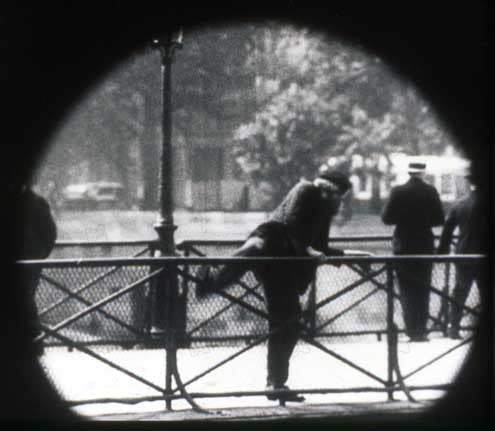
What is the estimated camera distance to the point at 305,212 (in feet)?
18.6

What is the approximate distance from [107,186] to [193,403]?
3632 cm

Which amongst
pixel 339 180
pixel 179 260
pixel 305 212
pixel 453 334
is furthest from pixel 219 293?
pixel 453 334

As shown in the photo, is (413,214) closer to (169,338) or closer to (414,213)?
(414,213)

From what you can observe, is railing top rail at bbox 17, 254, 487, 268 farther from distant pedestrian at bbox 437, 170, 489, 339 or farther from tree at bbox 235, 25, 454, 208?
tree at bbox 235, 25, 454, 208

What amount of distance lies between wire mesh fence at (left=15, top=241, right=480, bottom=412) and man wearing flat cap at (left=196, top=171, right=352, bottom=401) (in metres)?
0.13

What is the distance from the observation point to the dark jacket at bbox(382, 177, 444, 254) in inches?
300

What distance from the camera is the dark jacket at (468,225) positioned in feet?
24.5

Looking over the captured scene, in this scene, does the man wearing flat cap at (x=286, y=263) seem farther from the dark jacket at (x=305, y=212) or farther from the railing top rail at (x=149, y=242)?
the railing top rail at (x=149, y=242)

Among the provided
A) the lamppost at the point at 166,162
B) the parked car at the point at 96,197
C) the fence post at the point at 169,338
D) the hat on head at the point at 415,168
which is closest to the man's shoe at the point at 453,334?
the hat on head at the point at 415,168

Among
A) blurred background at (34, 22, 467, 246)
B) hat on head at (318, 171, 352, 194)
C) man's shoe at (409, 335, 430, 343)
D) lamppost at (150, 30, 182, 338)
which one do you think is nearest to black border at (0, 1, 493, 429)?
lamppost at (150, 30, 182, 338)

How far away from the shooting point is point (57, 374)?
20.6ft

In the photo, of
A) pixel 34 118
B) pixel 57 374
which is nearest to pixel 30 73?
pixel 34 118

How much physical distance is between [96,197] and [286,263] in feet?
119

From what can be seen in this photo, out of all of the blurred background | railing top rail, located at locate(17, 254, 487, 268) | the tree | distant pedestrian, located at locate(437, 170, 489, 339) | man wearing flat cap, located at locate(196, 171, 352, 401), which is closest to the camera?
railing top rail, located at locate(17, 254, 487, 268)
